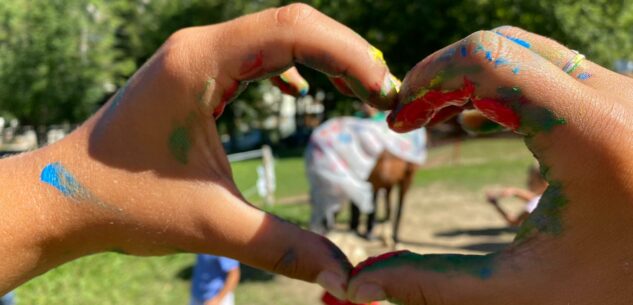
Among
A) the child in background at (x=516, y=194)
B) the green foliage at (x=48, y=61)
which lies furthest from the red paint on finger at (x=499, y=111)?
the green foliage at (x=48, y=61)

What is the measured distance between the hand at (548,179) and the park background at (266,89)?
1.24 m

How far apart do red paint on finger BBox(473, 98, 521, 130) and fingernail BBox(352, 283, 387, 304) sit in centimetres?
37

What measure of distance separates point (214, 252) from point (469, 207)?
7.80m

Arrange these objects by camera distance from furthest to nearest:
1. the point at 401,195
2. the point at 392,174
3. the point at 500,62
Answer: the point at 401,195, the point at 392,174, the point at 500,62

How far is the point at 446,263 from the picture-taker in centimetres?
97

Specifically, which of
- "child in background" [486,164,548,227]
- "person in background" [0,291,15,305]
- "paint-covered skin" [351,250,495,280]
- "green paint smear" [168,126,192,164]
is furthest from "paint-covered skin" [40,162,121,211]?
"child in background" [486,164,548,227]

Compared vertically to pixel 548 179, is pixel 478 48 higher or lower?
higher

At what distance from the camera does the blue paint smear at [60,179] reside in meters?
1.15

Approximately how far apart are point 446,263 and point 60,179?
0.81 m

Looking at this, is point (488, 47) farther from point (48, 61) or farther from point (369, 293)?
point (48, 61)

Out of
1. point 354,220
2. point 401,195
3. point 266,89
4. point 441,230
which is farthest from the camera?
point 266,89

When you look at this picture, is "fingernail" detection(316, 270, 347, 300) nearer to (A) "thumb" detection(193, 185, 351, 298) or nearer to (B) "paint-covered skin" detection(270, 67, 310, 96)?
(A) "thumb" detection(193, 185, 351, 298)

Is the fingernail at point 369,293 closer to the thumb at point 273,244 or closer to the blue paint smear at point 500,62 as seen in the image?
the thumb at point 273,244

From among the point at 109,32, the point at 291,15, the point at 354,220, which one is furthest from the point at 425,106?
the point at 109,32
